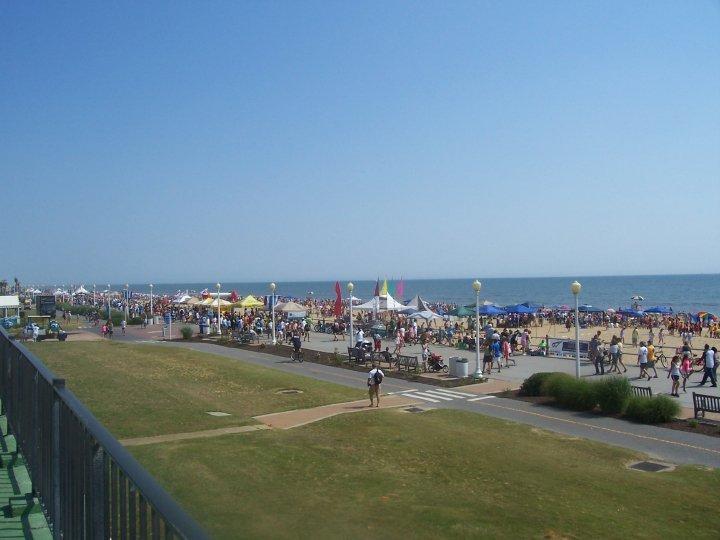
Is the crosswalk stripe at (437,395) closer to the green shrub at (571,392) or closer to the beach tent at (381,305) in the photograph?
the green shrub at (571,392)

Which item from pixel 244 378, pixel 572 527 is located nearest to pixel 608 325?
pixel 244 378

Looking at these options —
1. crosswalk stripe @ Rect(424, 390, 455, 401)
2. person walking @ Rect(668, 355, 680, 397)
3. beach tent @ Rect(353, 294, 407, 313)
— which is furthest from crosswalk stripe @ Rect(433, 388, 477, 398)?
beach tent @ Rect(353, 294, 407, 313)

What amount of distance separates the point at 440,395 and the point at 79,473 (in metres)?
20.6

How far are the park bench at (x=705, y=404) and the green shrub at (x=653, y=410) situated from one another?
0.51 meters

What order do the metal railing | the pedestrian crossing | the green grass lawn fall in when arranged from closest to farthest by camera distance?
1. the metal railing
2. the green grass lawn
3. the pedestrian crossing

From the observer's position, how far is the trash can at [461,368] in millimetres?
27031

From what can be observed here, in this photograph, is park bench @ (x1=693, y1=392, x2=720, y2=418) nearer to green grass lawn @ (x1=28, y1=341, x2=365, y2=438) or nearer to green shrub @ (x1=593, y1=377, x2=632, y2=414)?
green shrub @ (x1=593, y1=377, x2=632, y2=414)

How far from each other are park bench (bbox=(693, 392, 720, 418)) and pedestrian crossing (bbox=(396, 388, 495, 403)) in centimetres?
690

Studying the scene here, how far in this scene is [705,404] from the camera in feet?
61.7

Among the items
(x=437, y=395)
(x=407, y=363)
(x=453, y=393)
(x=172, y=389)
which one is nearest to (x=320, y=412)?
(x=437, y=395)

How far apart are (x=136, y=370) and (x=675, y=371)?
2083cm

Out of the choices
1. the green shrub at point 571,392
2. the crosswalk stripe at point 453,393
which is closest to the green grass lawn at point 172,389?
the crosswalk stripe at point 453,393

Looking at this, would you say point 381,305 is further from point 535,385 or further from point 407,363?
point 535,385

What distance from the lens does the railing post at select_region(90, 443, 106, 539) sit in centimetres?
326
